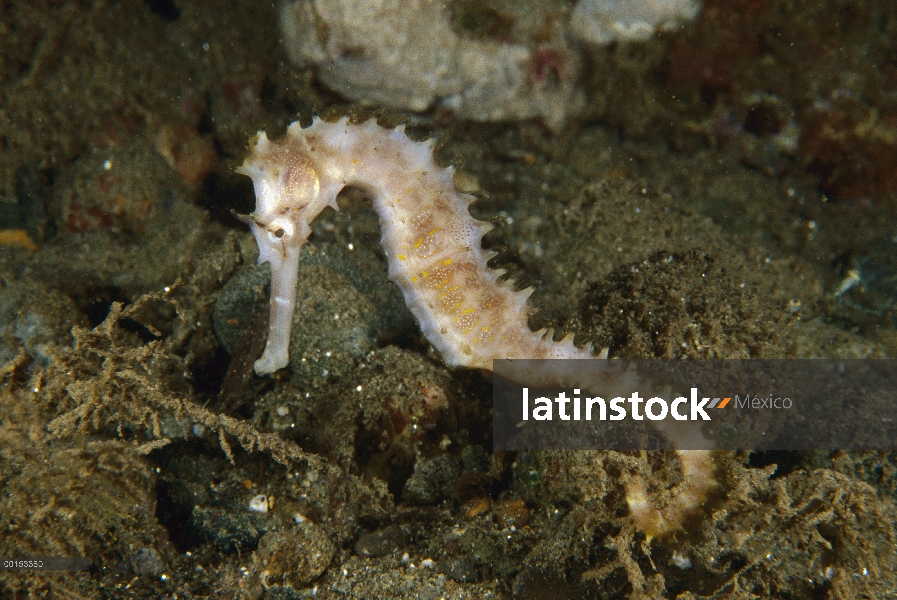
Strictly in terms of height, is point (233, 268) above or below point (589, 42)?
below

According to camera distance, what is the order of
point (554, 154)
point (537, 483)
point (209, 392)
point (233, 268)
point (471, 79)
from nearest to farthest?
point (537, 483) < point (209, 392) < point (233, 268) < point (471, 79) < point (554, 154)

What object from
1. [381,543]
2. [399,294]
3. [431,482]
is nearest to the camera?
[381,543]

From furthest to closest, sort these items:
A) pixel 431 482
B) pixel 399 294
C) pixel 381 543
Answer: pixel 399 294, pixel 431 482, pixel 381 543

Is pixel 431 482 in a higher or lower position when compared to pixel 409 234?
lower

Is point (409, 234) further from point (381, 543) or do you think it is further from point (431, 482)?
point (381, 543)

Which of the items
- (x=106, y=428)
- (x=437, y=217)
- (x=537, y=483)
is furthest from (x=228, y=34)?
(x=537, y=483)

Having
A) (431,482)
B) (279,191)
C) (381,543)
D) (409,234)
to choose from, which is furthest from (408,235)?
(381,543)

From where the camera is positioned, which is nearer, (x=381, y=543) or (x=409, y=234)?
(x=381, y=543)

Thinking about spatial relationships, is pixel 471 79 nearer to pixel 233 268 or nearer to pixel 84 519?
pixel 233 268

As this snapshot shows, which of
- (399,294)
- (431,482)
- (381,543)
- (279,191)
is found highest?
(279,191)
